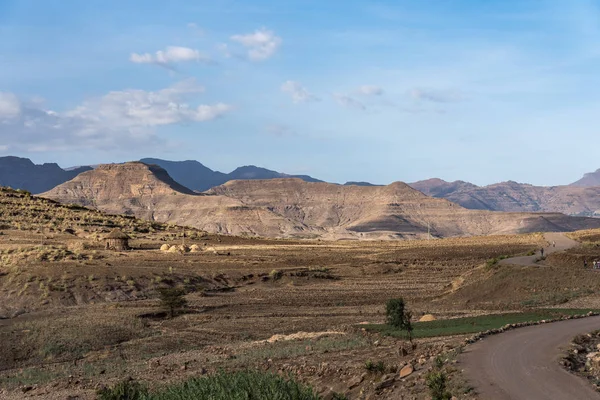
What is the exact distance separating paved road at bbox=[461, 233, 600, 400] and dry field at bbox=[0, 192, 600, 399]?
93cm

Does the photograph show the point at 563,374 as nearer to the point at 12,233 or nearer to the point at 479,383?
the point at 479,383

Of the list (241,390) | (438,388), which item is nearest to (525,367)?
(438,388)

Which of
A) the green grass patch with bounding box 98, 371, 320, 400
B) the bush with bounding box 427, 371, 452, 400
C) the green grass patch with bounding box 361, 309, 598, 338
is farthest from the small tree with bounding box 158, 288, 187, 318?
the bush with bounding box 427, 371, 452, 400

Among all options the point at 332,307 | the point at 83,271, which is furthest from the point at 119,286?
the point at 332,307

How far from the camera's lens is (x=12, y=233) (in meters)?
76.0

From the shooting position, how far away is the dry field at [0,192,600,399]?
21078mm

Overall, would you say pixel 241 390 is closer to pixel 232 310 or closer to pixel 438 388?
pixel 438 388

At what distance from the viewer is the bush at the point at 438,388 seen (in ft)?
46.0

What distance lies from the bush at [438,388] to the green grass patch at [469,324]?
10.3m

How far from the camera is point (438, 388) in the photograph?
14.2m

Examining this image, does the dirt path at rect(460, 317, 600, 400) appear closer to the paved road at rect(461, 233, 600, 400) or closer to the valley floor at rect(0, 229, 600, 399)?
the paved road at rect(461, 233, 600, 400)

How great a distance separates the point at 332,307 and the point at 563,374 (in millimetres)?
27997

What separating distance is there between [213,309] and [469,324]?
20339 millimetres

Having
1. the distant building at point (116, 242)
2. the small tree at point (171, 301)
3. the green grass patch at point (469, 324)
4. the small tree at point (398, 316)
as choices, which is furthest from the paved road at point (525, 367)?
the distant building at point (116, 242)
